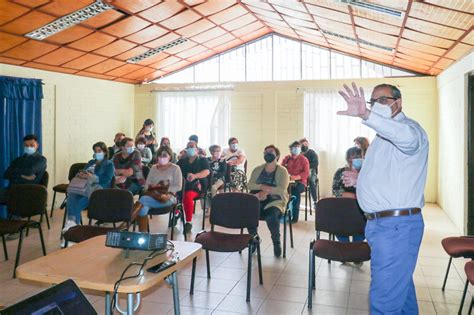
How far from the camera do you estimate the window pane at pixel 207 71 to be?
9.28 m

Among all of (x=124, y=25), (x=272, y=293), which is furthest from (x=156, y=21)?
(x=272, y=293)

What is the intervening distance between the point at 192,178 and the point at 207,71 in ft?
13.3

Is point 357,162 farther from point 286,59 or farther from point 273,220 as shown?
point 286,59

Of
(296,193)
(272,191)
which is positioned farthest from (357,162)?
(296,193)

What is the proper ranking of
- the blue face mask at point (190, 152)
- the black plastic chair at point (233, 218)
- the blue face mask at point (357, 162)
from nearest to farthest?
the black plastic chair at point (233, 218) < the blue face mask at point (357, 162) < the blue face mask at point (190, 152)

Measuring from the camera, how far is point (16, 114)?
6465mm

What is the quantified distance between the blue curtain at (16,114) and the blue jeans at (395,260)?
5533 millimetres

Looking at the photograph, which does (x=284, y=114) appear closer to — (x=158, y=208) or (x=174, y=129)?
(x=174, y=129)

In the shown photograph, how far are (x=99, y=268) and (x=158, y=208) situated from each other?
9.43ft

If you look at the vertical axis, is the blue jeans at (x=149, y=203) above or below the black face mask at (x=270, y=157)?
below

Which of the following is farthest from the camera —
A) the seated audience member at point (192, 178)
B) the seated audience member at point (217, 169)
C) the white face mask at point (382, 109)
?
the seated audience member at point (217, 169)

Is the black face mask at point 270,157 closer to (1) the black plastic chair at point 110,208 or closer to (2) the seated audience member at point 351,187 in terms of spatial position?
(2) the seated audience member at point 351,187

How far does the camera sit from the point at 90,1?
505cm

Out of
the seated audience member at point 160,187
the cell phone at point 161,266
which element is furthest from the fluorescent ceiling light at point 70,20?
the cell phone at point 161,266
